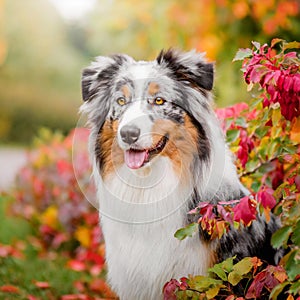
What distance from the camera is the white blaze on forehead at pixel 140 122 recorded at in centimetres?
278

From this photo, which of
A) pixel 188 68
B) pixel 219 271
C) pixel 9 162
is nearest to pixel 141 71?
pixel 188 68

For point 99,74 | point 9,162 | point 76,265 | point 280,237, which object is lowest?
point 9,162

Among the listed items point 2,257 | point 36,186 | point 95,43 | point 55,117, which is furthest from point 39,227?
point 95,43

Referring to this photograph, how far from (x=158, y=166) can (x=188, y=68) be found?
507 mm

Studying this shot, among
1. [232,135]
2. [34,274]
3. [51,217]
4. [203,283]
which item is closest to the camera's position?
[203,283]

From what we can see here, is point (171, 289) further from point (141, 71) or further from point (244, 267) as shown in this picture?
point (141, 71)

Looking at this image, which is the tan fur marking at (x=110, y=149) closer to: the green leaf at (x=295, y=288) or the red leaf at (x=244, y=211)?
the red leaf at (x=244, y=211)

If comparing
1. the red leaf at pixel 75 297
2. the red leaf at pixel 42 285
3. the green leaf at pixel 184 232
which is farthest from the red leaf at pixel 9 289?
the green leaf at pixel 184 232

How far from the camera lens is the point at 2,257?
17.5 feet

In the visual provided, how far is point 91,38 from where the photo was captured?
19219 mm

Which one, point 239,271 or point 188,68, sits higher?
point 188,68

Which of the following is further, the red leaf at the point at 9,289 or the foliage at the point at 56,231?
the foliage at the point at 56,231

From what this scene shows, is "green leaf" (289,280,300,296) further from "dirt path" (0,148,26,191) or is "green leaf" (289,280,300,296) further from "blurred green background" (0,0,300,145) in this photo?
"dirt path" (0,148,26,191)

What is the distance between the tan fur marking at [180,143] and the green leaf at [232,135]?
0.56 m
